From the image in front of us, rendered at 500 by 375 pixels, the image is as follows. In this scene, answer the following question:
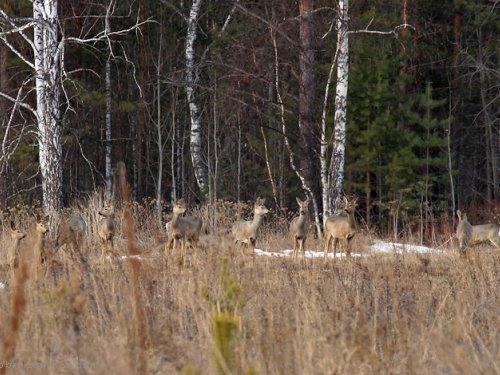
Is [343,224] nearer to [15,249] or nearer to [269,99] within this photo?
[15,249]

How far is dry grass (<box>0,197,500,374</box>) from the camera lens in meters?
4.68

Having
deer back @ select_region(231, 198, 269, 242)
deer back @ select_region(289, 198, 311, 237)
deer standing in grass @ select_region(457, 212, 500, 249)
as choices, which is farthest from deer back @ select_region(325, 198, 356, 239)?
deer standing in grass @ select_region(457, 212, 500, 249)

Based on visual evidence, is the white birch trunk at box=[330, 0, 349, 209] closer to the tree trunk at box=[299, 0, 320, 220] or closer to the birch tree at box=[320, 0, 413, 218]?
the birch tree at box=[320, 0, 413, 218]

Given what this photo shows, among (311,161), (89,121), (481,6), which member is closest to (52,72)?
(311,161)

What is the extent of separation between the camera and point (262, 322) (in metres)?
6.06

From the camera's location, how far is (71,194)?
26375 millimetres

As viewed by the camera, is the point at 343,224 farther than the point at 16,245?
Yes

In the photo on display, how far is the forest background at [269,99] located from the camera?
818 inches

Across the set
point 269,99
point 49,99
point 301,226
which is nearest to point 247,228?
point 301,226

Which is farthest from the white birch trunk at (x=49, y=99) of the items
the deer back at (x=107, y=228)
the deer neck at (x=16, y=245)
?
the deer neck at (x=16, y=245)

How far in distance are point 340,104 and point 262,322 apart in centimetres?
1012

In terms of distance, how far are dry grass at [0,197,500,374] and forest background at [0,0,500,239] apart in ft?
31.4

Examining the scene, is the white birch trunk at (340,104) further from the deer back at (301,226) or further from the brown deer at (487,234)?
the brown deer at (487,234)

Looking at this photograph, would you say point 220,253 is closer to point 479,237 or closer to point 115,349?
point 115,349
